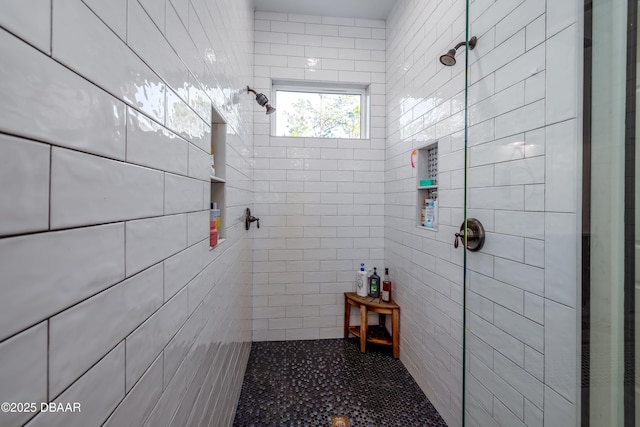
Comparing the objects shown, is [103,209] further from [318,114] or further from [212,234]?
[318,114]

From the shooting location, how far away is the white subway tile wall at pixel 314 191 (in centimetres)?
234

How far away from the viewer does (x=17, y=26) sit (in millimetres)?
265

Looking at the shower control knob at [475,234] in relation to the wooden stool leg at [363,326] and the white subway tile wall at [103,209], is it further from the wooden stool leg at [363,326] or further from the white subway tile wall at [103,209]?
the wooden stool leg at [363,326]

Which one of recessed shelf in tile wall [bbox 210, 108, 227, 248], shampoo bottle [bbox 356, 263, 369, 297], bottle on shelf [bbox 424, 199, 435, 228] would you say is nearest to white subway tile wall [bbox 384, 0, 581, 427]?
bottle on shelf [bbox 424, 199, 435, 228]

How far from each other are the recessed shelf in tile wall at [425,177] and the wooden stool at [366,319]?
0.76m

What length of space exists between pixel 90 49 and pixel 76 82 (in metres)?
0.07

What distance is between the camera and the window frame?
2.44 metres

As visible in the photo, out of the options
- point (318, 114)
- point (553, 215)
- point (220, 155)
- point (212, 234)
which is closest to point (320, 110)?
point (318, 114)

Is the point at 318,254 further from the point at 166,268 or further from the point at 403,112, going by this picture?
the point at 166,268

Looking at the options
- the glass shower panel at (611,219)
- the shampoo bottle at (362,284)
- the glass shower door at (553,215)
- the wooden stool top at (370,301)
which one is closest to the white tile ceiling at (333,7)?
the glass shower door at (553,215)

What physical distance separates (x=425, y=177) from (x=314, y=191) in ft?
3.10

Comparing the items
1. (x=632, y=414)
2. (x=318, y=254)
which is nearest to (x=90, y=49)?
(x=632, y=414)

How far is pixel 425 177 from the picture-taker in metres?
1.86

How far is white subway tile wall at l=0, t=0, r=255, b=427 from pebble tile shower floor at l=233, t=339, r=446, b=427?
0.88 meters
